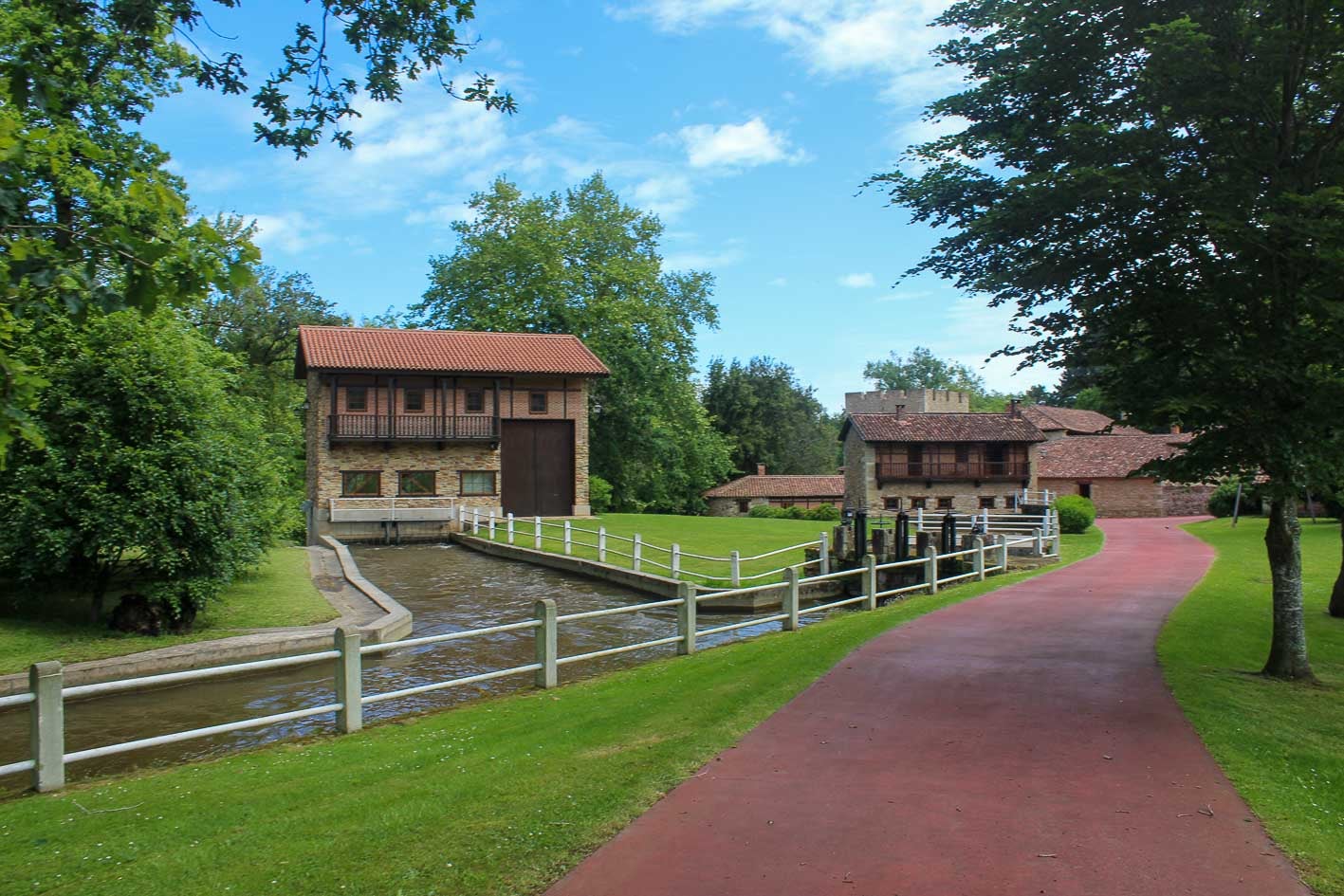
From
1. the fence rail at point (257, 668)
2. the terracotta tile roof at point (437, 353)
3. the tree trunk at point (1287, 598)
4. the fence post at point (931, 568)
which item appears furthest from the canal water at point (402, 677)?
the terracotta tile roof at point (437, 353)

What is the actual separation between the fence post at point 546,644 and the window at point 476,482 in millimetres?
29610

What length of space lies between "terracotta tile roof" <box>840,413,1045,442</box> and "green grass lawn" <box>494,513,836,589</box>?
54.0 ft

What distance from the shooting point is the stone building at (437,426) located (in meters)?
37.4

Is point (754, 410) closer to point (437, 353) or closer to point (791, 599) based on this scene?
point (437, 353)

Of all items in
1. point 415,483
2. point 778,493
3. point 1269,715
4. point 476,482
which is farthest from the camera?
point 778,493

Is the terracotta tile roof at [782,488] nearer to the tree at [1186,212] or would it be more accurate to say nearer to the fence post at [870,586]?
the fence post at [870,586]

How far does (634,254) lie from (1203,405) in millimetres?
46691

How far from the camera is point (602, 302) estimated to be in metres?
48.9

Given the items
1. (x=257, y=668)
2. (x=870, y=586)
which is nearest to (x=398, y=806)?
(x=257, y=668)

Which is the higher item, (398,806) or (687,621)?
(687,621)

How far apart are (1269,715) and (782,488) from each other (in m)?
60.1

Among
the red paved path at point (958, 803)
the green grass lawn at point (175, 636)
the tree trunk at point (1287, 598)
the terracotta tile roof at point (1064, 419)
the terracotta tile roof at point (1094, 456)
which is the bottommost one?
the green grass lawn at point (175, 636)

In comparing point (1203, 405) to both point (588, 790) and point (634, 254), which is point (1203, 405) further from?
point (634, 254)

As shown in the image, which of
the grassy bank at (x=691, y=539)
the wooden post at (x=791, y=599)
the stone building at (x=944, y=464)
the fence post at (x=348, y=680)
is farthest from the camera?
the stone building at (x=944, y=464)
